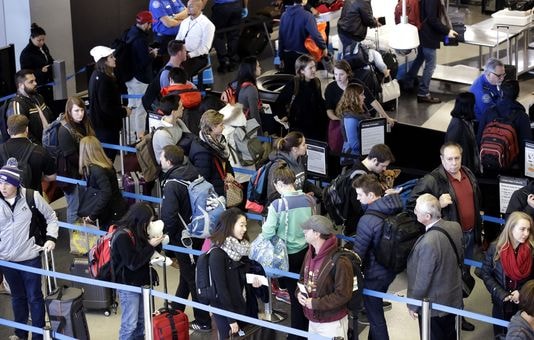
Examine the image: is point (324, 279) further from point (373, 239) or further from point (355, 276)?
point (373, 239)

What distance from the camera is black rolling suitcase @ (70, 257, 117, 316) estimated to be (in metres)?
10.5

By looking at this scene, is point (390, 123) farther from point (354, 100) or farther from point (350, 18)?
point (350, 18)

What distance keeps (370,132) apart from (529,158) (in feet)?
5.14

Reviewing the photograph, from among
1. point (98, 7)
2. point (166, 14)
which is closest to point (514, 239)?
point (166, 14)

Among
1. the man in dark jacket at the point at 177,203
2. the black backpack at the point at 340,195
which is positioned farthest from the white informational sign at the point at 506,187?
the man in dark jacket at the point at 177,203

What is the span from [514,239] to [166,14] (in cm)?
839

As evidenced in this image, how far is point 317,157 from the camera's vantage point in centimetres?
1113

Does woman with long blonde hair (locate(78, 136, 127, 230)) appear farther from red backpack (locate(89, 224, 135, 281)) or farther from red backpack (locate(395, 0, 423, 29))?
red backpack (locate(395, 0, 423, 29))

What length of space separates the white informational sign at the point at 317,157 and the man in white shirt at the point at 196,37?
3638 mm

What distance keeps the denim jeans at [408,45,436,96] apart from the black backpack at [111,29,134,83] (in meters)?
3.72

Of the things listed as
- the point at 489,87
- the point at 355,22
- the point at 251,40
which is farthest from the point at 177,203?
the point at 251,40

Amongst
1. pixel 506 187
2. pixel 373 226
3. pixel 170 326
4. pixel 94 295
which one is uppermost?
pixel 373 226

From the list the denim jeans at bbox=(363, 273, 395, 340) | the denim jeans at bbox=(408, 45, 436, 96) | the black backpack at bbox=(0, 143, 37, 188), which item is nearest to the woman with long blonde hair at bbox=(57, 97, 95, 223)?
the black backpack at bbox=(0, 143, 37, 188)

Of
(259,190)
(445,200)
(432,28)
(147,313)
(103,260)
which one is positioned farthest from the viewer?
(432,28)
